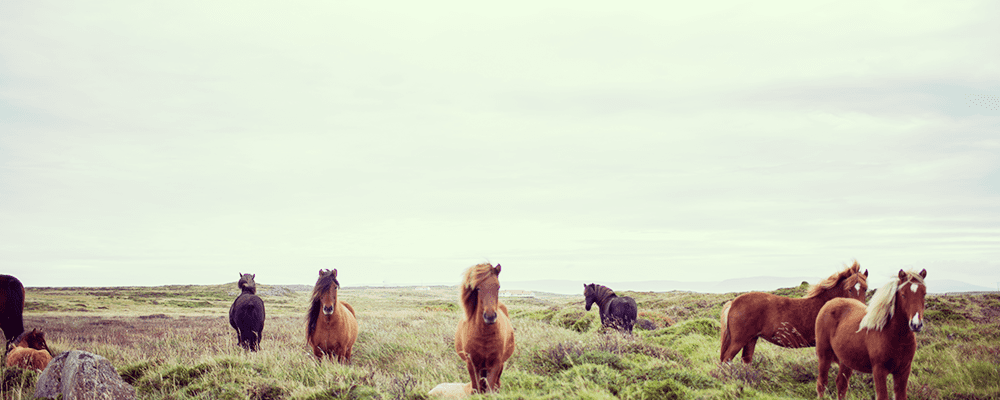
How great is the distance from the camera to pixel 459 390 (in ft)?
25.0

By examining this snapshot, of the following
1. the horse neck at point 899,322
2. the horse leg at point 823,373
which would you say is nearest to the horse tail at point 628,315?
the horse leg at point 823,373

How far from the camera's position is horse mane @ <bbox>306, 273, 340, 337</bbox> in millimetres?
9984

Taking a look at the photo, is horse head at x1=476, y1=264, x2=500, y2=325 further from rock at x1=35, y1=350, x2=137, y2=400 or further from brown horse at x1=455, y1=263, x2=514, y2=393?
rock at x1=35, y1=350, x2=137, y2=400

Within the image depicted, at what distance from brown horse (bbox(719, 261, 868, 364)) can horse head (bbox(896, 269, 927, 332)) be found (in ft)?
9.96

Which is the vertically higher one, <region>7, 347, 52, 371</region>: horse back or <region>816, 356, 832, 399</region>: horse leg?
<region>816, 356, 832, 399</region>: horse leg

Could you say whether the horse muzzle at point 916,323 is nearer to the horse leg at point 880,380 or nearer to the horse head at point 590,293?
the horse leg at point 880,380

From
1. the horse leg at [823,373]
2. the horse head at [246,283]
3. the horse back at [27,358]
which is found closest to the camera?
the horse leg at [823,373]

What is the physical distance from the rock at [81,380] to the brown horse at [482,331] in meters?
5.97

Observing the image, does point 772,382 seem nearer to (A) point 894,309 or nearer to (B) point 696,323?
(A) point 894,309

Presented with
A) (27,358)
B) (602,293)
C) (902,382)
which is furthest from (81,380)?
(602,293)

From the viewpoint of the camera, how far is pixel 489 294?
641 cm

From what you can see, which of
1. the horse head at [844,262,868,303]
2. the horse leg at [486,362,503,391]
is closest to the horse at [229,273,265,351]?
the horse leg at [486,362,503,391]

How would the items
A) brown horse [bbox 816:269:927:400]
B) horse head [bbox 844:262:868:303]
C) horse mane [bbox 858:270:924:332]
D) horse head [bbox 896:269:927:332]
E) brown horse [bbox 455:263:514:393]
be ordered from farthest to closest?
1. horse head [bbox 844:262:868:303]
2. brown horse [bbox 455:263:514:393]
3. horse mane [bbox 858:270:924:332]
4. brown horse [bbox 816:269:927:400]
5. horse head [bbox 896:269:927:332]

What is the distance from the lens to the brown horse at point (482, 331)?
6531 mm
